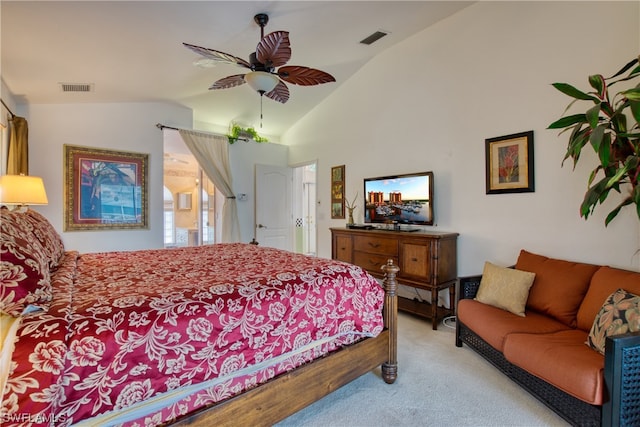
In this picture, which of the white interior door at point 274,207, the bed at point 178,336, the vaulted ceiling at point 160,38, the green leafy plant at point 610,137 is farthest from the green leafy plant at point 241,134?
the green leafy plant at point 610,137

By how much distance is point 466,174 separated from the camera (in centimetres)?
332

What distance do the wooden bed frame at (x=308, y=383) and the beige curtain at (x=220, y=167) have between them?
3.51 meters

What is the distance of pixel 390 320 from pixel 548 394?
97 centimetres

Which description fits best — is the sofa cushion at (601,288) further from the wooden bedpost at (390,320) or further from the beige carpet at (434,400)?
the wooden bedpost at (390,320)

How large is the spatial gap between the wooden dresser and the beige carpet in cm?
82

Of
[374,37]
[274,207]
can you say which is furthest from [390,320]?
[274,207]

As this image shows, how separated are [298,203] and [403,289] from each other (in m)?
2.96

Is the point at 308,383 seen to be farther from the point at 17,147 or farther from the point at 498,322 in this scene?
the point at 17,147

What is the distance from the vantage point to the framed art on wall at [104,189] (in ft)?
12.4

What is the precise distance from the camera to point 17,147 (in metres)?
3.17

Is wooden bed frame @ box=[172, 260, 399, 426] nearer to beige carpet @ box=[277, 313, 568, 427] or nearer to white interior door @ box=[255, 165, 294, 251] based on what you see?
beige carpet @ box=[277, 313, 568, 427]

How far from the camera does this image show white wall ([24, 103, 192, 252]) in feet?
11.8

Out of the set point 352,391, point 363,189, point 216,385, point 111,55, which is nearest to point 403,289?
point 363,189

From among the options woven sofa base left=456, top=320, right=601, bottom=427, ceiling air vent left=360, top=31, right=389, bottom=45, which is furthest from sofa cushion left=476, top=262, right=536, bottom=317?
ceiling air vent left=360, top=31, right=389, bottom=45
